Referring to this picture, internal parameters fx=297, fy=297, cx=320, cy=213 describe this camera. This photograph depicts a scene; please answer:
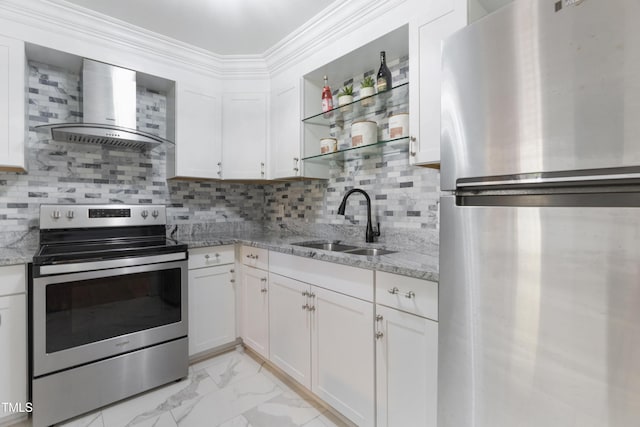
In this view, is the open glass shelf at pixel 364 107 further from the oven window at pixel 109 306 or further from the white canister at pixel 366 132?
the oven window at pixel 109 306

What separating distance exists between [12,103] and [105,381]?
5.58 feet

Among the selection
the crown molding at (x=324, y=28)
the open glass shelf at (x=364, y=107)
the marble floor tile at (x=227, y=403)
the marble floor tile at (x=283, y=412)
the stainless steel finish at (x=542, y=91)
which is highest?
the crown molding at (x=324, y=28)

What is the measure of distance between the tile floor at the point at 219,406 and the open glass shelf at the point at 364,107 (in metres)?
1.88

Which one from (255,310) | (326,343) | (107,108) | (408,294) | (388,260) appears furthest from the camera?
(255,310)

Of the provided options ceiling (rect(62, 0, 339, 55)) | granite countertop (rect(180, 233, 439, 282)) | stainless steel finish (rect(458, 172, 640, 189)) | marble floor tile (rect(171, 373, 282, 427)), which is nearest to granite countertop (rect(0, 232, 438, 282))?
granite countertop (rect(180, 233, 439, 282))

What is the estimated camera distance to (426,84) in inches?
56.8

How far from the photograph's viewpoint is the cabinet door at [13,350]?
5.06 ft

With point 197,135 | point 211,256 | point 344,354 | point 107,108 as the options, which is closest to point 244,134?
point 197,135

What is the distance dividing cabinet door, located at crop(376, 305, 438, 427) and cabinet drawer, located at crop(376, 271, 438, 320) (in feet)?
0.10

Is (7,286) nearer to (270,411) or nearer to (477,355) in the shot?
(270,411)

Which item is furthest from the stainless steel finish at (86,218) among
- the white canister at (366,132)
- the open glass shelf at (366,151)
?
the white canister at (366,132)

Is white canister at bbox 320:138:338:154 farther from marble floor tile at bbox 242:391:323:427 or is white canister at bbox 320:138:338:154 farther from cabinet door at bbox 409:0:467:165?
marble floor tile at bbox 242:391:323:427

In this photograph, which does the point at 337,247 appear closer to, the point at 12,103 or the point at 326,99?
the point at 326,99

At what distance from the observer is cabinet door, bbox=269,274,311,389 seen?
5.76 feet
